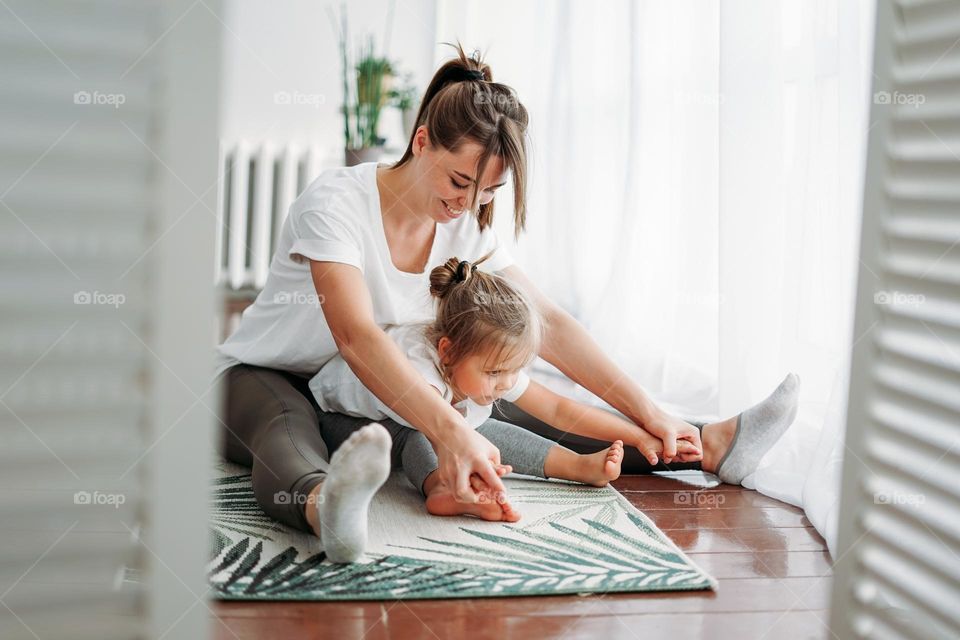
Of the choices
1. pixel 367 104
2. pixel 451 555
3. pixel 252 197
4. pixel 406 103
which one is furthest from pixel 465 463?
pixel 252 197

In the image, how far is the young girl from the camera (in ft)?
5.65

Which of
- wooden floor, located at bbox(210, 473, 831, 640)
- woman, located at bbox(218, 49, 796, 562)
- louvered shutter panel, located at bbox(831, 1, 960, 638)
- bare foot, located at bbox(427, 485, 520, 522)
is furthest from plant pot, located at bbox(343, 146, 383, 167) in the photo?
louvered shutter panel, located at bbox(831, 1, 960, 638)

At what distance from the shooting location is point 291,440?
1586mm

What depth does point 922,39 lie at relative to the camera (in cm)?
95

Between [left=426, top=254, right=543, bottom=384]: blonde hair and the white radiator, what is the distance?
3214mm

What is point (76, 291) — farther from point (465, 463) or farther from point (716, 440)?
point (716, 440)

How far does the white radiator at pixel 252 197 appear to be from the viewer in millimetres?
4812

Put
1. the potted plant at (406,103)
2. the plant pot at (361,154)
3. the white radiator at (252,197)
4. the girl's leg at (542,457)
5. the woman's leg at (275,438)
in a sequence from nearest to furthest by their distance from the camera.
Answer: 1. the woman's leg at (275,438)
2. the girl's leg at (542,457)
3. the plant pot at (361,154)
4. the potted plant at (406,103)
5. the white radiator at (252,197)

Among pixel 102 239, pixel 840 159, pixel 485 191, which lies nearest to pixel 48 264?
pixel 102 239

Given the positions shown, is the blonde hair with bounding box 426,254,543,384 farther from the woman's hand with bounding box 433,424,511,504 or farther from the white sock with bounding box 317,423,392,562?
the white sock with bounding box 317,423,392,562

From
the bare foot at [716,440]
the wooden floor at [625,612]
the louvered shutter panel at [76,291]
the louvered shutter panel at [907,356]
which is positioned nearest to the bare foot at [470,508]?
the wooden floor at [625,612]

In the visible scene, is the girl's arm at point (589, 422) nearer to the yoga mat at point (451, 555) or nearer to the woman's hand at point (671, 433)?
the woman's hand at point (671, 433)

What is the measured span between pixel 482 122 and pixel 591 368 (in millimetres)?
584

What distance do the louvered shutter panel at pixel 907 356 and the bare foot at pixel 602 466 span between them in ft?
2.36
